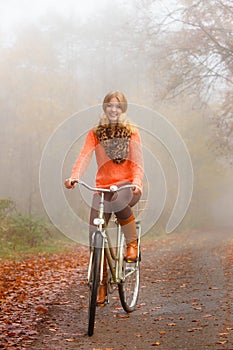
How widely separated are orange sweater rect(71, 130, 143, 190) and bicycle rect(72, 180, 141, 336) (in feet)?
0.66

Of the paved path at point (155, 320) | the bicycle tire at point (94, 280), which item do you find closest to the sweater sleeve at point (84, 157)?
the bicycle tire at point (94, 280)

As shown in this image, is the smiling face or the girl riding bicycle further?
the smiling face

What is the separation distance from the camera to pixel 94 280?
5156 mm

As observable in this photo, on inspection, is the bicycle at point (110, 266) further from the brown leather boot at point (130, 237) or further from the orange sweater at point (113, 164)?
the orange sweater at point (113, 164)

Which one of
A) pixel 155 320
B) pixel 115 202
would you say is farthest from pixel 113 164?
pixel 155 320

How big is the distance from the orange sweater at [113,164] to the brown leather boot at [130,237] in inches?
17.6

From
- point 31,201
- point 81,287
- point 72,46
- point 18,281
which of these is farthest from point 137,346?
point 72,46

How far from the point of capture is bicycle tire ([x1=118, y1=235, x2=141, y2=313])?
19.7 feet

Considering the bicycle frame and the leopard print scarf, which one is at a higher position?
the leopard print scarf

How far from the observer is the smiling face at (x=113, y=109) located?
19.1 ft

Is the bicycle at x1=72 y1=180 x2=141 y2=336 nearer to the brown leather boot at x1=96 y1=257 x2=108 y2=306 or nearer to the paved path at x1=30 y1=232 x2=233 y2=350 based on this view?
the brown leather boot at x1=96 y1=257 x2=108 y2=306

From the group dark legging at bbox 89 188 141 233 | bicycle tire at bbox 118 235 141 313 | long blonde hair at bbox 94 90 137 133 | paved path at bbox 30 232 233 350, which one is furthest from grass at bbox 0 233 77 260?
long blonde hair at bbox 94 90 137 133

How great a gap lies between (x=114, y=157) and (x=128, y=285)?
62.8 inches

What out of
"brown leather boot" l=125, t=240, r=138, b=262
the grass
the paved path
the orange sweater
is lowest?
the paved path
